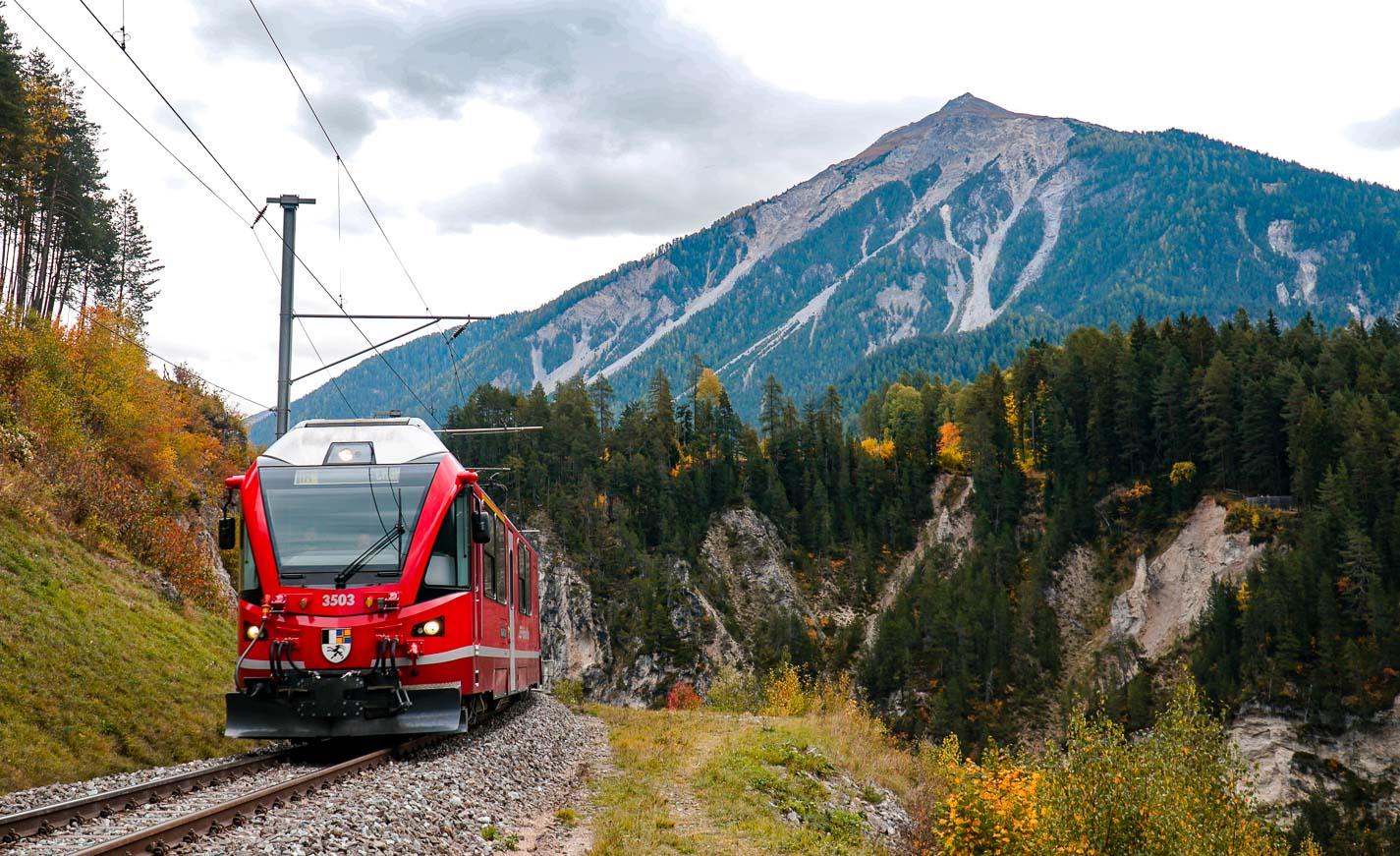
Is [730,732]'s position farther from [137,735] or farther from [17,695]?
[17,695]

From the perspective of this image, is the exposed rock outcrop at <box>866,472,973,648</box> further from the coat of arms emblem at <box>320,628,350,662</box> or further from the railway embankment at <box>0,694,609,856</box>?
the coat of arms emblem at <box>320,628,350,662</box>

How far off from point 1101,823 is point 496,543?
12.3m

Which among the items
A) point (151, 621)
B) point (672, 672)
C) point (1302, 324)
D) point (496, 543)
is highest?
point (1302, 324)

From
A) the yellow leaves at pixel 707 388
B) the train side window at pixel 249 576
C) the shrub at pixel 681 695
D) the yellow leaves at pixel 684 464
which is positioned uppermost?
the yellow leaves at pixel 707 388

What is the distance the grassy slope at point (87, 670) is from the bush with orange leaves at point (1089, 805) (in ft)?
41.0

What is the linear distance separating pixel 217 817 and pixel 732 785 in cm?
824

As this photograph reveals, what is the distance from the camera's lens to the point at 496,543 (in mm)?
16406

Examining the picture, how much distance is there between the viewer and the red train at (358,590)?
1285 centimetres

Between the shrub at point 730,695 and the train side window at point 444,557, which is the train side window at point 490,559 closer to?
the train side window at point 444,557

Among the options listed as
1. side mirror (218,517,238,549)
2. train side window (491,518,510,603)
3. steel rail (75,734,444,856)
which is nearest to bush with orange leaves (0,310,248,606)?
side mirror (218,517,238,549)

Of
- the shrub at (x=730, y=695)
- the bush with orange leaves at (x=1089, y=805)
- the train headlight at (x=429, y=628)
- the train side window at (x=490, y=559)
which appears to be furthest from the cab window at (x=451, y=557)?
the shrub at (x=730, y=695)

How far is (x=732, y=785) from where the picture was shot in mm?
15211

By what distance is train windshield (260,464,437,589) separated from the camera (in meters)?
13.3

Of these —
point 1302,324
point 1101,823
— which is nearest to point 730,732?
point 1101,823
